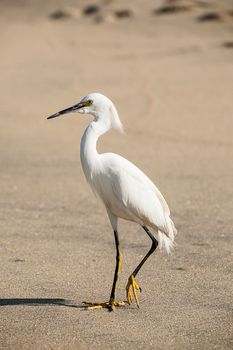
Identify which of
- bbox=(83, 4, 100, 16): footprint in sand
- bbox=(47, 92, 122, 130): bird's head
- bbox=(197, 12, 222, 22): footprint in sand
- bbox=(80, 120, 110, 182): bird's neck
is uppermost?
bbox=(47, 92, 122, 130): bird's head

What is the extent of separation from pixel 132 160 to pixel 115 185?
21.2 ft

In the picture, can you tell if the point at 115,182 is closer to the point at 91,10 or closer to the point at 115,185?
the point at 115,185

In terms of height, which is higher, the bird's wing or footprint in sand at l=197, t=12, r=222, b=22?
the bird's wing

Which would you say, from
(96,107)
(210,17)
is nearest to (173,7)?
(210,17)

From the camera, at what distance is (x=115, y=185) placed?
6.04 m

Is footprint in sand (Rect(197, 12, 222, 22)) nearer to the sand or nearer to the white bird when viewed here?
the sand

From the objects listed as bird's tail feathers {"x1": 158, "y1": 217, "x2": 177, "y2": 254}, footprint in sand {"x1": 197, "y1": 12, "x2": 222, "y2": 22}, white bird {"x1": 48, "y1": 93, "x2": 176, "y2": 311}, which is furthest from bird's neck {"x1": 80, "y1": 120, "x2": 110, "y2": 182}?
footprint in sand {"x1": 197, "y1": 12, "x2": 222, "y2": 22}

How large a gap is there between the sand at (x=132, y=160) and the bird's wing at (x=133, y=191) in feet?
2.03

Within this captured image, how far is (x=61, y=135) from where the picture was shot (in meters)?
14.6

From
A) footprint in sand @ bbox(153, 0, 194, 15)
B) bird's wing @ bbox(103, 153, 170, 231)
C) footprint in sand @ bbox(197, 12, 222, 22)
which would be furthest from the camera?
footprint in sand @ bbox(153, 0, 194, 15)

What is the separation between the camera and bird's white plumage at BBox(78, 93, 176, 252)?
6.04 m

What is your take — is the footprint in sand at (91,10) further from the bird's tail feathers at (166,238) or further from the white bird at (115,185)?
the bird's tail feathers at (166,238)

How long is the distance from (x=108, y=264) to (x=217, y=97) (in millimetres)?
11728

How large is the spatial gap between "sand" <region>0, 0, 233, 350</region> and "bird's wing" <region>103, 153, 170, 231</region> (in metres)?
0.62
